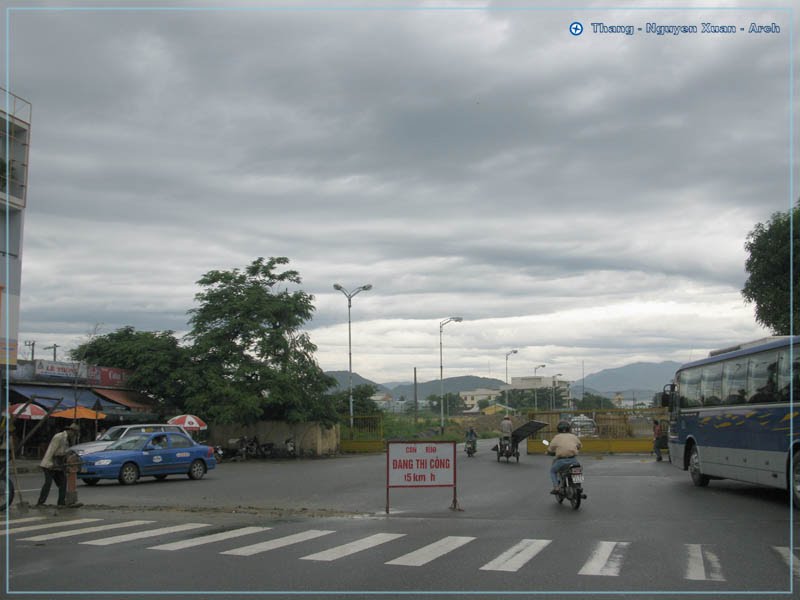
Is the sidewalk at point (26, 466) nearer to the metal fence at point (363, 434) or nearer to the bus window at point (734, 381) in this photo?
the metal fence at point (363, 434)

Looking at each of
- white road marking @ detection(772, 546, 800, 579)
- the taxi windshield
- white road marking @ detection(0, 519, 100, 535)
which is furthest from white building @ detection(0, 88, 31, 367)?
white road marking @ detection(772, 546, 800, 579)

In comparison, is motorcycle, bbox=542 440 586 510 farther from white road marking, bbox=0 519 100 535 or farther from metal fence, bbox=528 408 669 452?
metal fence, bbox=528 408 669 452

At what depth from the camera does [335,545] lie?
10.9 metres

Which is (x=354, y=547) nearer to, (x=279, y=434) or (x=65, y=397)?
(x=65, y=397)

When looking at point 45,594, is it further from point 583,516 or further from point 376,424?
point 376,424

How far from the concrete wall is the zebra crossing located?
30.6m

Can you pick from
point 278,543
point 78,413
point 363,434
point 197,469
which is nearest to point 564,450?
point 278,543

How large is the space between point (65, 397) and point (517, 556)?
3127 cm

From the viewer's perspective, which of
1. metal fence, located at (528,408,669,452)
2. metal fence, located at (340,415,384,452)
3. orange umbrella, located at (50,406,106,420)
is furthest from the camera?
metal fence, located at (340,415,384,452)

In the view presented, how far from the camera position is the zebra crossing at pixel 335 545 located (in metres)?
9.12

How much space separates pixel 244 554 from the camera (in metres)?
10.2

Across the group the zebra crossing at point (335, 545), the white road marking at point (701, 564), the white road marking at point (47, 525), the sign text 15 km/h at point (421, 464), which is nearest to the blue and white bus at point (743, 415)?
the zebra crossing at point (335, 545)

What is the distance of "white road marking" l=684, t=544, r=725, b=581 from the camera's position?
27.7 feet

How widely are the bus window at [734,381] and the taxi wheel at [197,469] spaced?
16128 millimetres
